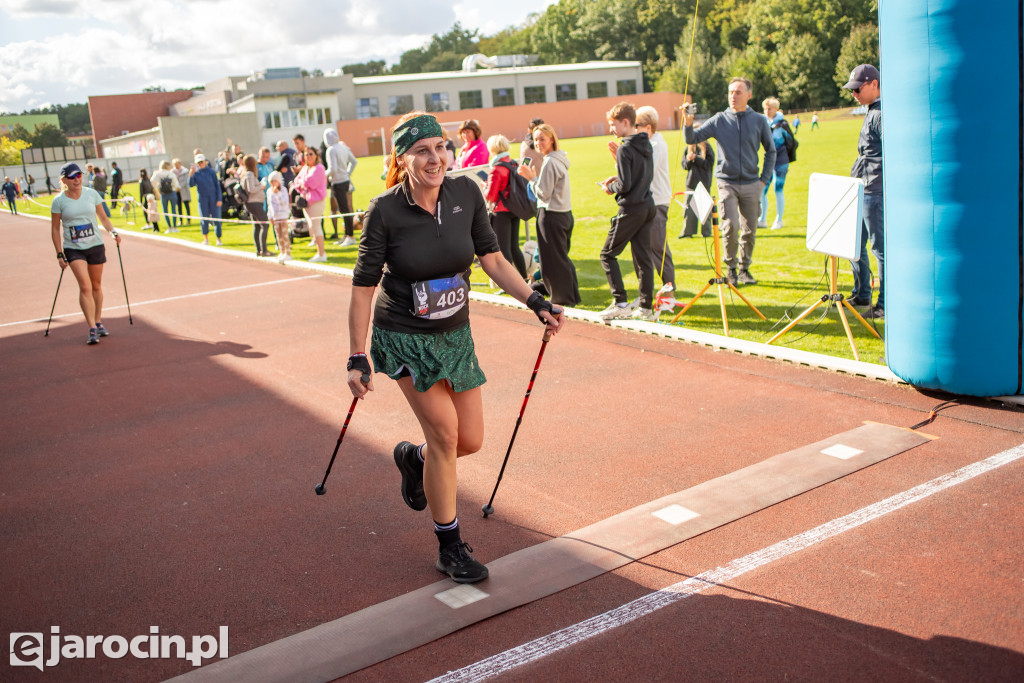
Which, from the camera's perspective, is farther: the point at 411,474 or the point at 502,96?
the point at 502,96

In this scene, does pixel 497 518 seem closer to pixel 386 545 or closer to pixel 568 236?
pixel 386 545

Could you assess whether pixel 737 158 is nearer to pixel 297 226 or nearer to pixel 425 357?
pixel 425 357

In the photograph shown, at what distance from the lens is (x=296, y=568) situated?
14.6ft

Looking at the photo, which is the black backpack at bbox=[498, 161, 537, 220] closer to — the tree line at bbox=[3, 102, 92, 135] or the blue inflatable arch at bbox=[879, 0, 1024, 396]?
the blue inflatable arch at bbox=[879, 0, 1024, 396]

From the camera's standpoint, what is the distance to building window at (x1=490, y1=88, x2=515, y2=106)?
292 ft

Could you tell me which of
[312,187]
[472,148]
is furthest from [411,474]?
[312,187]

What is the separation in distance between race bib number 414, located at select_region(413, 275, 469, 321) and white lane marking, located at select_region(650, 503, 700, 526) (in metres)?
1.68

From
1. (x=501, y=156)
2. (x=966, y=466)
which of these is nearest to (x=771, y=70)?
(x=501, y=156)

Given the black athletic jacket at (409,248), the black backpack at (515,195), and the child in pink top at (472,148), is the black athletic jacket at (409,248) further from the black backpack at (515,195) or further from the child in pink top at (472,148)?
the child in pink top at (472,148)

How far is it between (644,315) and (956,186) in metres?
3.93

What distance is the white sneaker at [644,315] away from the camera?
915cm

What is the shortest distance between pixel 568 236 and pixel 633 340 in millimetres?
1944

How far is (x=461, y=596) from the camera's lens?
4.04m

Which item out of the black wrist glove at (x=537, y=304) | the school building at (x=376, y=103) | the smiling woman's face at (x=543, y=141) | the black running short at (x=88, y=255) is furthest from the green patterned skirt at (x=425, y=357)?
the school building at (x=376, y=103)
